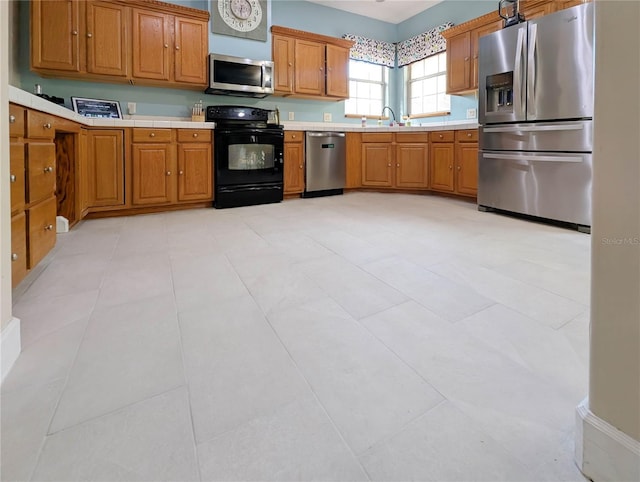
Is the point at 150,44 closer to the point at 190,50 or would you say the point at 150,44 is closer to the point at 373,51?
the point at 190,50

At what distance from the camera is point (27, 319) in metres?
1.35

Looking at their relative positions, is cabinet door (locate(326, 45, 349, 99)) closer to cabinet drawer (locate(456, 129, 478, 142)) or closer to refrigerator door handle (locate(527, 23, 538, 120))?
cabinet drawer (locate(456, 129, 478, 142))

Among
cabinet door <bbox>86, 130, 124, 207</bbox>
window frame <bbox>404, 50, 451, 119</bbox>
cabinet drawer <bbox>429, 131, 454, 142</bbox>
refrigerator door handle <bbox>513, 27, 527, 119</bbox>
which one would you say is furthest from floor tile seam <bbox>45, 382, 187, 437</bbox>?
window frame <bbox>404, 50, 451, 119</bbox>

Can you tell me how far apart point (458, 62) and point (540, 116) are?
6.48 ft

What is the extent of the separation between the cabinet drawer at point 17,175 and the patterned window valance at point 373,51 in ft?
15.9

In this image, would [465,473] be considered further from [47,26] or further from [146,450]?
[47,26]

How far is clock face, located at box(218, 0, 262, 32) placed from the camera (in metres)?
4.16

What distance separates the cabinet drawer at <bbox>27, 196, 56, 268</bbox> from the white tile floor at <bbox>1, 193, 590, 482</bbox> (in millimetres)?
142

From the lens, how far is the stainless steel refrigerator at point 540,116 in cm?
275

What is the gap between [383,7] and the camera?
5.21m

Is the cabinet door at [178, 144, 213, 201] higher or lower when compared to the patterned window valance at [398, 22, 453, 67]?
lower

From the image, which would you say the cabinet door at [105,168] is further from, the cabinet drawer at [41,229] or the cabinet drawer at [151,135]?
the cabinet drawer at [41,229]

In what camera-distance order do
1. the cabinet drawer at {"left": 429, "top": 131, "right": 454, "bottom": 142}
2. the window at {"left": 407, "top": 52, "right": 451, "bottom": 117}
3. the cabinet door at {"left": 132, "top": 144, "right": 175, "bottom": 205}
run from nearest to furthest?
the cabinet door at {"left": 132, "top": 144, "right": 175, "bottom": 205} → the cabinet drawer at {"left": 429, "top": 131, "right": 454, "bottom": 142} → the window at {"left": 407, "top": 52, "right": 451, "bottom": 117}

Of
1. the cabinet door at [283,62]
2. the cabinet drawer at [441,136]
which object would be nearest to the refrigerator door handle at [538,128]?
the cabinet drawer at [441,136]
